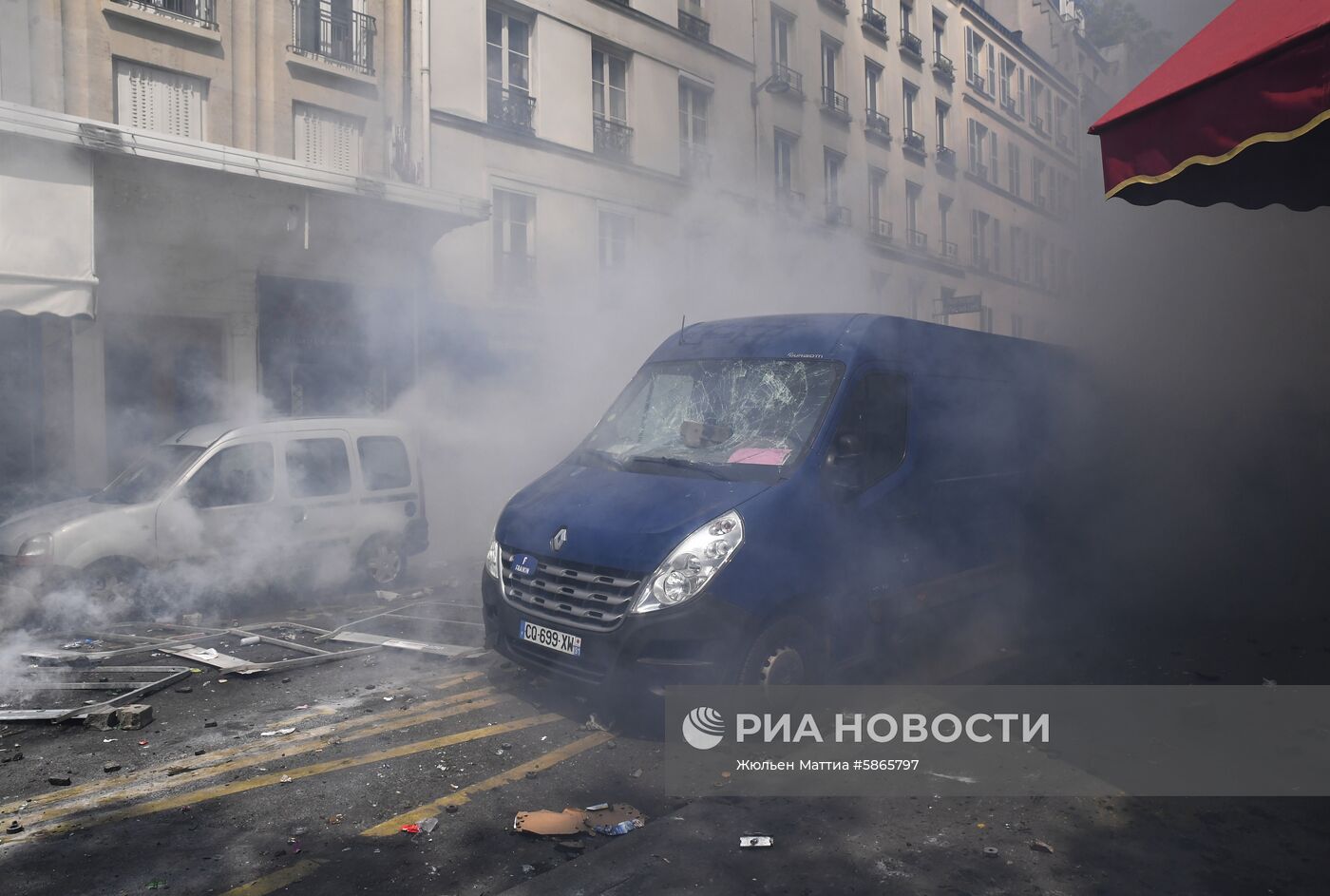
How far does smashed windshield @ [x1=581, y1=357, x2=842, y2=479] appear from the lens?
477cm

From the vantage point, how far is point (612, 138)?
16.2m

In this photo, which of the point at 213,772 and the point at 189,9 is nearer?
the point at 213,772

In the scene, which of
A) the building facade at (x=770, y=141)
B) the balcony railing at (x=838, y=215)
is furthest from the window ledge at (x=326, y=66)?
the balcony railing at (x=838, y=215)

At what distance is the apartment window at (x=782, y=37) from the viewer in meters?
17.8

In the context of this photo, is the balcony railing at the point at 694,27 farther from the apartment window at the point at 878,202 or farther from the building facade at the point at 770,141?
the apartment window at the point at 878,202

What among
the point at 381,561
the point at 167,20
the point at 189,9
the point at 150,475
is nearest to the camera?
the point at 150,475

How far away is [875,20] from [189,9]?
14894mm

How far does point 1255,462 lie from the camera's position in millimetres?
10461

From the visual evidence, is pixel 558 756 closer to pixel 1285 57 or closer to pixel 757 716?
pixel 757 716

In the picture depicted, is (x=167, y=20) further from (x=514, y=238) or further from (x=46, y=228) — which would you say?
(x=514, y=238)

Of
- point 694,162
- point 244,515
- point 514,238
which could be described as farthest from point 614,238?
point 244,515

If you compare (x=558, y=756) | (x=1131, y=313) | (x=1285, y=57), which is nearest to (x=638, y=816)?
(x=558, y=756)

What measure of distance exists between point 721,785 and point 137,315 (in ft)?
33.2

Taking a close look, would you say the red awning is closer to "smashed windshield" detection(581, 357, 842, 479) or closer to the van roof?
"smashed windshield" detection(581, 357, 842, 479)
